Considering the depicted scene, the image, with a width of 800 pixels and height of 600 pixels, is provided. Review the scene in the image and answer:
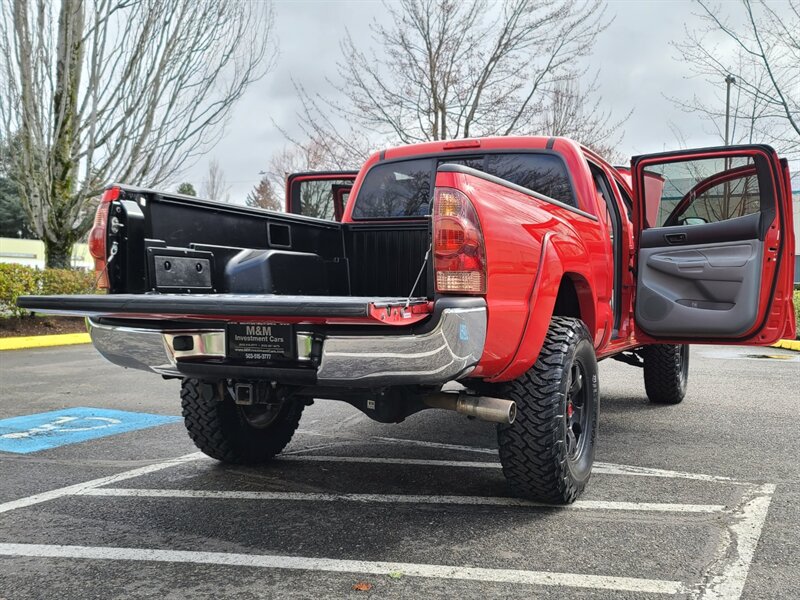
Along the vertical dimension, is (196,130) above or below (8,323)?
above

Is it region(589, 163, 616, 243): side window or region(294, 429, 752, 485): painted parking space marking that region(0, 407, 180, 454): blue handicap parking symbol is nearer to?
region(294, 429, 752, 485): painted parking space marking

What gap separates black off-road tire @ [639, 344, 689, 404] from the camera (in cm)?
669

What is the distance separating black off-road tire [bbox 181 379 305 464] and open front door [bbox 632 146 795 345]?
2.51 meters

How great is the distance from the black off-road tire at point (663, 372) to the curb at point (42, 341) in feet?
29.8

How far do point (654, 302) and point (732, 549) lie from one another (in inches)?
88.0

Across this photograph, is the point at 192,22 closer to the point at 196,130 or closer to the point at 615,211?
the point at 196,130

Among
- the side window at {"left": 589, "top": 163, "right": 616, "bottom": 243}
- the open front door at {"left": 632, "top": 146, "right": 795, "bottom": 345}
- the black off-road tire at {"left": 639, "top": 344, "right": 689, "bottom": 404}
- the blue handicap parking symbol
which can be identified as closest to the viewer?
the open front door at {"left": 632, "top": 146, "right": 795, "bottom": 345}

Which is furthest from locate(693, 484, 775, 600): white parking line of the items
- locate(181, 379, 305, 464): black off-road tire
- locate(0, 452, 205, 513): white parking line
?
locate(0, 452, 205, 513): white parking line

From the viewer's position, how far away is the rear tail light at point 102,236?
3.48 metres

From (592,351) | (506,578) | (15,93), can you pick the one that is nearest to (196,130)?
(15,93)

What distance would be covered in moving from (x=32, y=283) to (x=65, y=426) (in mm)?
8624

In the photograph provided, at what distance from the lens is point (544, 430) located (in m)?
3.48

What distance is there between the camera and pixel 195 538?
3.29 metres

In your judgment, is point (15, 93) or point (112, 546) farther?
point (15, 93)
